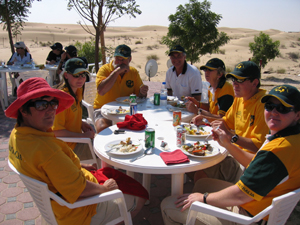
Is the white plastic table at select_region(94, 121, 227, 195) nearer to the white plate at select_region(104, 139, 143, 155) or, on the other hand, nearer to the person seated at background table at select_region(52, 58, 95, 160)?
the white plate at select_region(104, 139, 143, 155)

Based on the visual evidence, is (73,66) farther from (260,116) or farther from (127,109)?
(260,116)

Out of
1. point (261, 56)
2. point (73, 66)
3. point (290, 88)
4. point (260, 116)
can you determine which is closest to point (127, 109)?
point (73, 66)

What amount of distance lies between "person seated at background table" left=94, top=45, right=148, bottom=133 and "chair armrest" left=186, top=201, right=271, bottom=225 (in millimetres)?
2461

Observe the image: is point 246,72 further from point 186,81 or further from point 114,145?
point 186,81

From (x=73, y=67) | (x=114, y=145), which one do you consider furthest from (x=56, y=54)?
(x=114, y=145)

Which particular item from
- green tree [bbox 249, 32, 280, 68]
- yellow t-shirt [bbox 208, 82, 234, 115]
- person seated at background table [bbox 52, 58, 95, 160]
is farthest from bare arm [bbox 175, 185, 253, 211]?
green tree [bbox 249, 32, 280, 68]

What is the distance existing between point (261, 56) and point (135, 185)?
51.2 feet

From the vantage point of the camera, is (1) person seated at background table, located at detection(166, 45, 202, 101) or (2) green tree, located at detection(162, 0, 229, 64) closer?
(1) person seated at background table, located at detection(166, 45, 202, 101)

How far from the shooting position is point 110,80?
4211 mm

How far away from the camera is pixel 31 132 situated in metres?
1.68

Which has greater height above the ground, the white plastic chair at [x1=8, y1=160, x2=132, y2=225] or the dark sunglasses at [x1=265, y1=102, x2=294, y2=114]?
the dark sunglasses at [x1=265, y1=102, x2=294, y2=114]

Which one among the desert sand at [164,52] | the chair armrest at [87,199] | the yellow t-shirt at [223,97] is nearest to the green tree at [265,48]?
the desert sand at [164,52]

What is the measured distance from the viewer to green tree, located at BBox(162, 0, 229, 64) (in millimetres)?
9469

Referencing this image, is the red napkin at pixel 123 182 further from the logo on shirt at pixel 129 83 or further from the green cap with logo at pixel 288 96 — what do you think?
the logo on shirt at pixel 129 83
